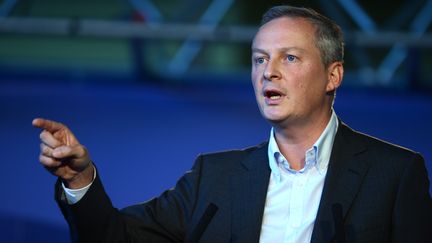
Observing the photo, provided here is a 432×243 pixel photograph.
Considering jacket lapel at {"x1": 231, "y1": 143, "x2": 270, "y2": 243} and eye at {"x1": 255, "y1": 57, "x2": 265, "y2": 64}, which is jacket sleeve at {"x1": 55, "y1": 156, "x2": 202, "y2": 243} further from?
eye at {"x1": 255, "y1": 57, "x2": 265, "y2": 64}

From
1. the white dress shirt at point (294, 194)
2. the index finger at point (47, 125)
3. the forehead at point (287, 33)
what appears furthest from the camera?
the forehead at point (287, 33)

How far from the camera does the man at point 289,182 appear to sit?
5.54ft

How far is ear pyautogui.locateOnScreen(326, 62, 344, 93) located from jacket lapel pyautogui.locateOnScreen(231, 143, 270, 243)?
0.87ft

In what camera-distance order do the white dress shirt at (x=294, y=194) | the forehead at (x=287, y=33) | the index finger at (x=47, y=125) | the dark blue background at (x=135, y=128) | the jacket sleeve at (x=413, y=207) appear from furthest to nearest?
the dark blue background at (x=135, y=128) → the forehead at (x=287, y=33) → the white dress shirt at (x=294, y=194) → the jacket sleeve at (x=413, y=207) → the index finger at (x=47, y=125)

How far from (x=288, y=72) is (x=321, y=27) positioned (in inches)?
7.2

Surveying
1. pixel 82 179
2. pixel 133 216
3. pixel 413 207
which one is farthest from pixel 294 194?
pixel 82 179

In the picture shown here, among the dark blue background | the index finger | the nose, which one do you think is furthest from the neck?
the dark blue background

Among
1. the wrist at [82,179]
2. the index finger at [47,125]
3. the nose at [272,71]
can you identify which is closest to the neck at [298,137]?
the nose at [272,71]

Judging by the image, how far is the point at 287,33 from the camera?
6.17 ft

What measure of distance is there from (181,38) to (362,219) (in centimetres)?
162

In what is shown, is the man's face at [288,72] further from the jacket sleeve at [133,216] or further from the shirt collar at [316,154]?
the jacket sleeve at [133,216]

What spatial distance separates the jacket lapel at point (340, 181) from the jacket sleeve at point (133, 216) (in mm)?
368

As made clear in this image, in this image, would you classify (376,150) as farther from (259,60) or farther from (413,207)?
(259,60)

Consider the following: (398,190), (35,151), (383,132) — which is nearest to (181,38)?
(35,151)
